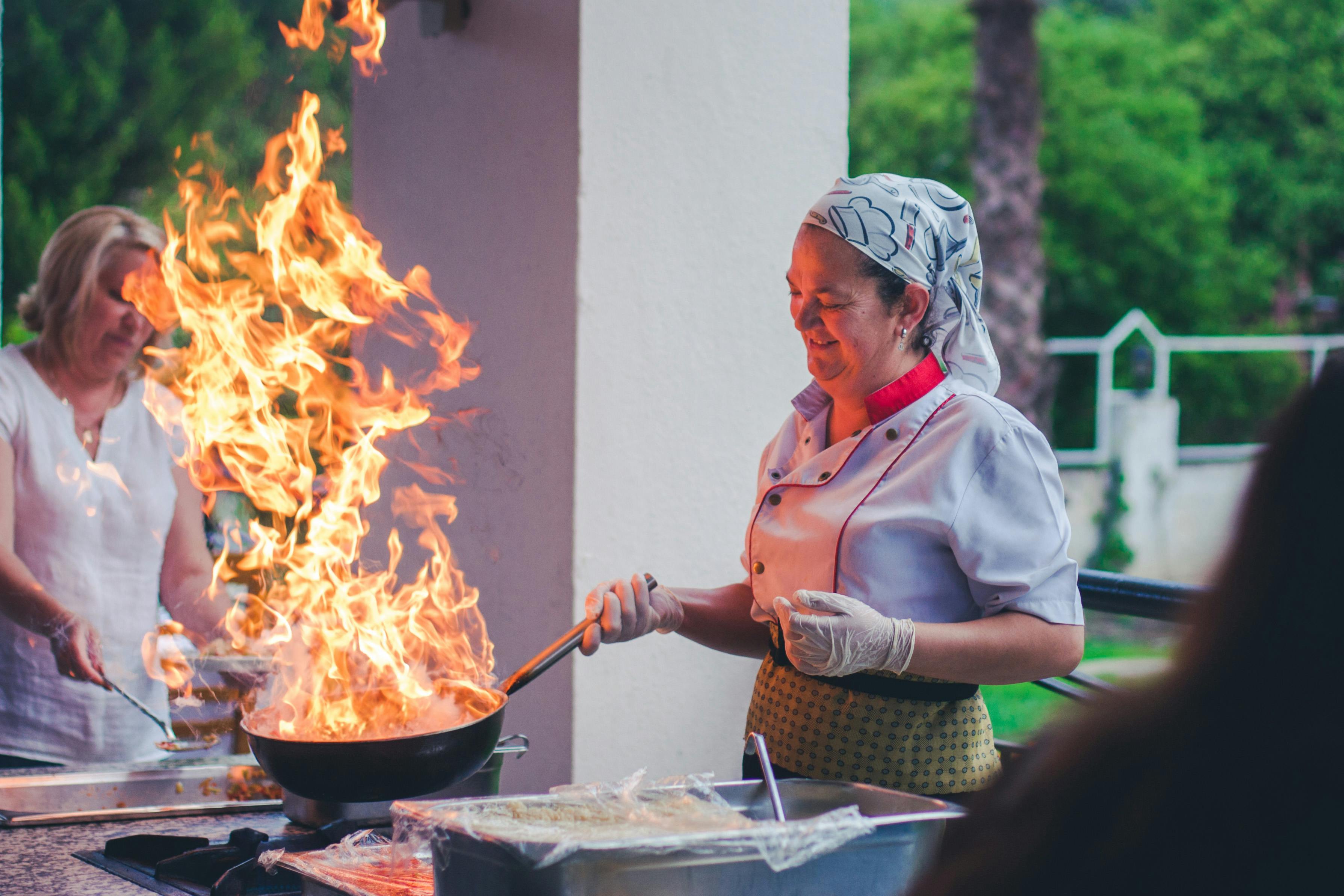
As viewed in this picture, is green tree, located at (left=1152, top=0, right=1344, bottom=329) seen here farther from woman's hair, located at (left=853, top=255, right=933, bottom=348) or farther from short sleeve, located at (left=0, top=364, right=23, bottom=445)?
short sleeve, located at (left=0, top=364, right=23, bottom=445)

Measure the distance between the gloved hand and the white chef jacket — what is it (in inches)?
Answer: 5.0

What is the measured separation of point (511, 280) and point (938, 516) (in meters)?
1.38

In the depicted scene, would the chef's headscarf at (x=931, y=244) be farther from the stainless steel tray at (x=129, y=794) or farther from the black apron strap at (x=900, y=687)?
the stainless steel tray at (x=129, y=794)

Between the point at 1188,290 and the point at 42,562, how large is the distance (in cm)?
1485

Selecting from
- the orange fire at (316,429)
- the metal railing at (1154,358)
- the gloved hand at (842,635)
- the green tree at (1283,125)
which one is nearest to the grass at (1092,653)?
the metal railing at (1154,358)

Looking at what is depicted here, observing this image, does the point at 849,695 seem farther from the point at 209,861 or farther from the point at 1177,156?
the point at 1177,156

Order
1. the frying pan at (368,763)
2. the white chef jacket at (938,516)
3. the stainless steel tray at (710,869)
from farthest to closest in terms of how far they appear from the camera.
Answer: the white chef jacket at (938,516) → the frying pan at (368,763) → the stainless steel tray at (710,869)

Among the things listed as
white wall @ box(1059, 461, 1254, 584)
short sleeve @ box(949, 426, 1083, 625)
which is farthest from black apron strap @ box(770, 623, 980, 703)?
white wall @ box(1059, 461, 1254, 584)

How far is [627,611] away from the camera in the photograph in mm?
1759

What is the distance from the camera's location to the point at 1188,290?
1494cm

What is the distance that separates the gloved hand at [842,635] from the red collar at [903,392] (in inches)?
13.2

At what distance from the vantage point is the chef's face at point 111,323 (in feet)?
8.98

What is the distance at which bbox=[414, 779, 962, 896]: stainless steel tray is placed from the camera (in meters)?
1.05

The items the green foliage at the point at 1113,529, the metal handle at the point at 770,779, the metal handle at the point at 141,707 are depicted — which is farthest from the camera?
the green foliage at the point at 1113,529
